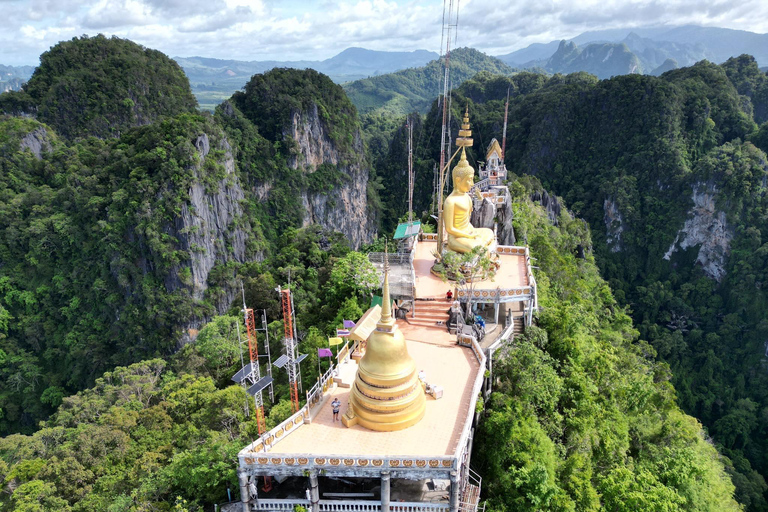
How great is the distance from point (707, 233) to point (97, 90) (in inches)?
2977

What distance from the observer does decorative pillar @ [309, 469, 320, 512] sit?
1382 cm

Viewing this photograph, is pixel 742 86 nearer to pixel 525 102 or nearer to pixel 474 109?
pixel 525 102

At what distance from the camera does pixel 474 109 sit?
99062 mm

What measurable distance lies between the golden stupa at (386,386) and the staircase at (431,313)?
6.26 meters

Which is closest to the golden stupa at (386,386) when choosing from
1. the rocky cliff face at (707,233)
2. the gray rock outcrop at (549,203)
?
the gray rock outcrop at (549,203)

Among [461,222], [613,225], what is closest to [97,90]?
[461,222]

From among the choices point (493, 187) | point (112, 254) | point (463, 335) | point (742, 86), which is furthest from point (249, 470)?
point (742, 86)

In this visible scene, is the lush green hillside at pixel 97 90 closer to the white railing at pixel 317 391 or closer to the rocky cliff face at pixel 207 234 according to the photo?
the rocky cliff face at pixel 207 234

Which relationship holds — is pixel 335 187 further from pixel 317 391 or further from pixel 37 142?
pixel 317 391

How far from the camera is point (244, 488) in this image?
1402 cm

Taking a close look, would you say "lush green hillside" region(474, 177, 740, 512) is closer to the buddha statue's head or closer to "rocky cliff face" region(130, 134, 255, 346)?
the buddha statue's head

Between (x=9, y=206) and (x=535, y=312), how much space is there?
50.4 metres

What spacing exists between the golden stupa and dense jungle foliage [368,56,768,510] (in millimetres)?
31697

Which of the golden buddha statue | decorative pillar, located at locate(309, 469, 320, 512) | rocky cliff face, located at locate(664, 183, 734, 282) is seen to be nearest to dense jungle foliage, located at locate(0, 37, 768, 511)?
rocky cliff face, located at locate(664, 183, 734, 282)
